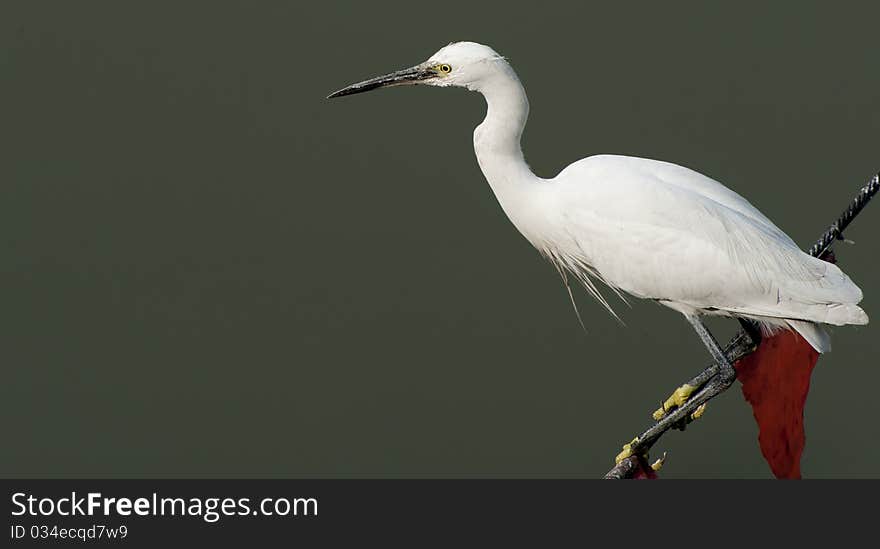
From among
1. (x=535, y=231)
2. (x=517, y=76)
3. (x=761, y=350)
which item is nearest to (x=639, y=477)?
(x=761, y=350)

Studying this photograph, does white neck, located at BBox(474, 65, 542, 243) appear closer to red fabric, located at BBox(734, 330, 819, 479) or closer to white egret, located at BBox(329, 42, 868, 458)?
white egret, located at BBox(329, 42, 868, 458)

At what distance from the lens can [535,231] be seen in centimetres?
329

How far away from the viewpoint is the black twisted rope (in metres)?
3.21

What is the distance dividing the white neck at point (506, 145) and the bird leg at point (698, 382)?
1.55ft

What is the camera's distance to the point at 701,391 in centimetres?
325

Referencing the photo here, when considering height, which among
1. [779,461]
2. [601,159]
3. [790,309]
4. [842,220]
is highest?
[601,159]

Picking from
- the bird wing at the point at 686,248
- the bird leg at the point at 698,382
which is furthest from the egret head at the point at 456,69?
the bird leg at the point at 698,382

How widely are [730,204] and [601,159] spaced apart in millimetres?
306

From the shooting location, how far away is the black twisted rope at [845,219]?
3211 mm

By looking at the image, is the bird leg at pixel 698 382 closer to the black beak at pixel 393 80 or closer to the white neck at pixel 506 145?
the white neck at pixel 506 145

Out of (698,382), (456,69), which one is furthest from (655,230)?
(456,69)

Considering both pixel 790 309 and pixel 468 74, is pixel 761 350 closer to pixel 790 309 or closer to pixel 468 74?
pixel 790 309

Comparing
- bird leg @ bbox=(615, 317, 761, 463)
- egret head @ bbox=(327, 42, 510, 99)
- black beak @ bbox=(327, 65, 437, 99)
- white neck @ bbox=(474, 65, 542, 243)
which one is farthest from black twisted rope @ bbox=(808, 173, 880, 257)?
black beak @ bbox=(327, 65, 437, 99)

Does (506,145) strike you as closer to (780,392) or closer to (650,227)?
(650,227)
